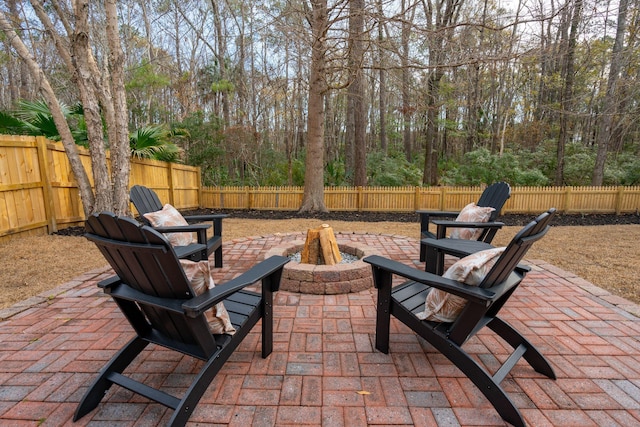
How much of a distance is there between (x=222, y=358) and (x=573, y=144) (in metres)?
16.9

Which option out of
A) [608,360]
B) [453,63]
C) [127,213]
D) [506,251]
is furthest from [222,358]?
[453,63]

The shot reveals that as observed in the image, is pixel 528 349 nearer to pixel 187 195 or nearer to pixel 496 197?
pixel 496 197

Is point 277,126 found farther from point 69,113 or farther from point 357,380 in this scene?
point 357,380

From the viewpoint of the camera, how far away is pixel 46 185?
16.6 ft

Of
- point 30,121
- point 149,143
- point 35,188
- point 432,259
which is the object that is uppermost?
point 30,121

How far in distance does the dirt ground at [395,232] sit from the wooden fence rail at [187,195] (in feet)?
1.86

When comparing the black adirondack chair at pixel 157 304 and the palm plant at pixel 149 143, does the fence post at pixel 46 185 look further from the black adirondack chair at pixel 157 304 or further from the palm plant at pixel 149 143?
the black adirondack chair at pixel 157 304

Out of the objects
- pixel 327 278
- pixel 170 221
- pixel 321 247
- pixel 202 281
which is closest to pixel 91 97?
pixel 170 221

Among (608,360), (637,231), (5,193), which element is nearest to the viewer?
(608,360)

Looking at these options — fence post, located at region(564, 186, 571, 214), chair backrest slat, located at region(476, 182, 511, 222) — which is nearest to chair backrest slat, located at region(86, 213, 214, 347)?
chair backrest slat, located at region(476, 182, 511, 222)

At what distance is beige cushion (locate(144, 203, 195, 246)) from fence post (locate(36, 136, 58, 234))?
359 centimetres

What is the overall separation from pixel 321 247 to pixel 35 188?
5.14m

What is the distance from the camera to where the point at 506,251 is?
1.34 metres

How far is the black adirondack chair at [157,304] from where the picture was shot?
1206 millimetres
